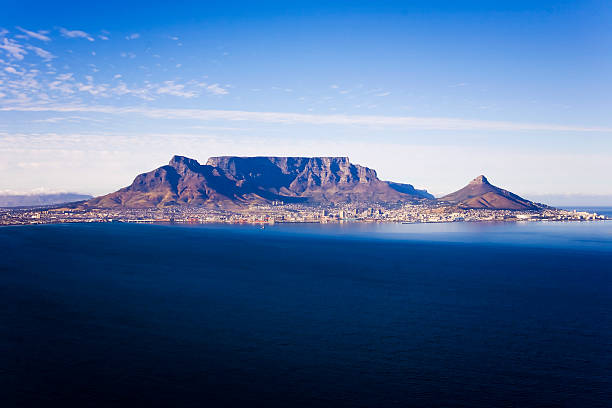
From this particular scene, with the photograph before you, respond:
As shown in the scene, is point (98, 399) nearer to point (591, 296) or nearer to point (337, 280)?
point (337, 280)

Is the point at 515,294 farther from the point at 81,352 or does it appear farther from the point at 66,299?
the point at 66,299

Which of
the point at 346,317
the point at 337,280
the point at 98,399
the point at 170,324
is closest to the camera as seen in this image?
the point at 98,399

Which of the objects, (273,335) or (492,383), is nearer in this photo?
(492,383)

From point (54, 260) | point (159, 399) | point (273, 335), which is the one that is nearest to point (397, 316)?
point (273, 335)

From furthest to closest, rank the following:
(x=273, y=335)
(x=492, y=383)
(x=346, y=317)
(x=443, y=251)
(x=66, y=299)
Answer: (x=443, y=251) < (x=66, y=299) < (x=346, y=317) < (x=273, y=335) < (x=492, y=383)

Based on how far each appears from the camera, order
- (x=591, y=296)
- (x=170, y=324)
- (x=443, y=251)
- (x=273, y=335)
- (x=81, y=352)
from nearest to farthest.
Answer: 1. (x=81, y=352)
2. (x=273, y=335)
3. (x=170, y=324)
4. (x=591, y=296)
5. (x=443, y=251)

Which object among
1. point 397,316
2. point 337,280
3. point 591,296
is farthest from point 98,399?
point 591,296
